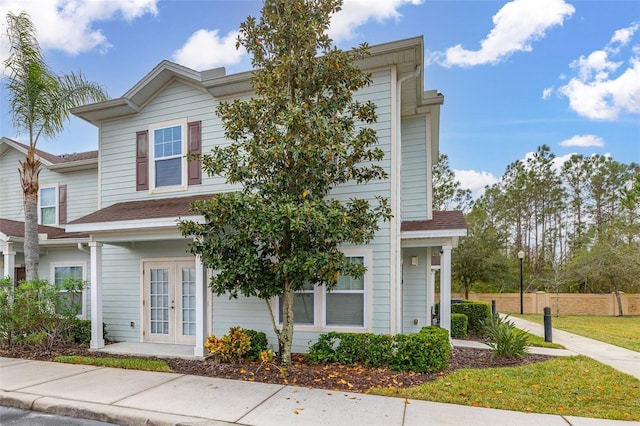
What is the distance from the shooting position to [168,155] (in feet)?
31.4

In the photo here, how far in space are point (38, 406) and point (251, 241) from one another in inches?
149

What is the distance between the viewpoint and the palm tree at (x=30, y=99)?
9.55m

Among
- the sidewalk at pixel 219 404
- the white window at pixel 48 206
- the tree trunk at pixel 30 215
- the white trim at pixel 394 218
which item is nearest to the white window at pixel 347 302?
the white trim at pixel 394 218

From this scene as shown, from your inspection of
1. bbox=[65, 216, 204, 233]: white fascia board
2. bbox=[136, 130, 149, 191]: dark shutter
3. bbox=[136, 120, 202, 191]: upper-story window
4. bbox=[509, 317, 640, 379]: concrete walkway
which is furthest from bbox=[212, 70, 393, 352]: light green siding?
bbox=[509, 317, 640, 379]: concrete walkway

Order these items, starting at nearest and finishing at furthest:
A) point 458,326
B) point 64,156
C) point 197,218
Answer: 1. point 197,218
2. point 458,326
3. point 64,156

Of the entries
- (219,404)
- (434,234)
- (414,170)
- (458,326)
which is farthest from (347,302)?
(458,326)

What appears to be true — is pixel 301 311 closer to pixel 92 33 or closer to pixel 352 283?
pixel 352 283

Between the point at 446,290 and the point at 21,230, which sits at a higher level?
the point at 21,230

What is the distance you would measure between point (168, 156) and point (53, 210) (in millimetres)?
5868

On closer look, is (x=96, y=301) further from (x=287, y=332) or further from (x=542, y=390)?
(x=542, y=390)

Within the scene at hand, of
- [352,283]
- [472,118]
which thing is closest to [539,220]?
[472,118]

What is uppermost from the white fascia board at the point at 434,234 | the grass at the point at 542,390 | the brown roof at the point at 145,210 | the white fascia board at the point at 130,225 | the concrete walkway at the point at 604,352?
the brown roof at the point at 145,210

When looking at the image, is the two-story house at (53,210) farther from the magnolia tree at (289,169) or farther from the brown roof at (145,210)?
the magnolia tree at (289,169)

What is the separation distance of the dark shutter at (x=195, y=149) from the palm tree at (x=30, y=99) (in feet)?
13.1
